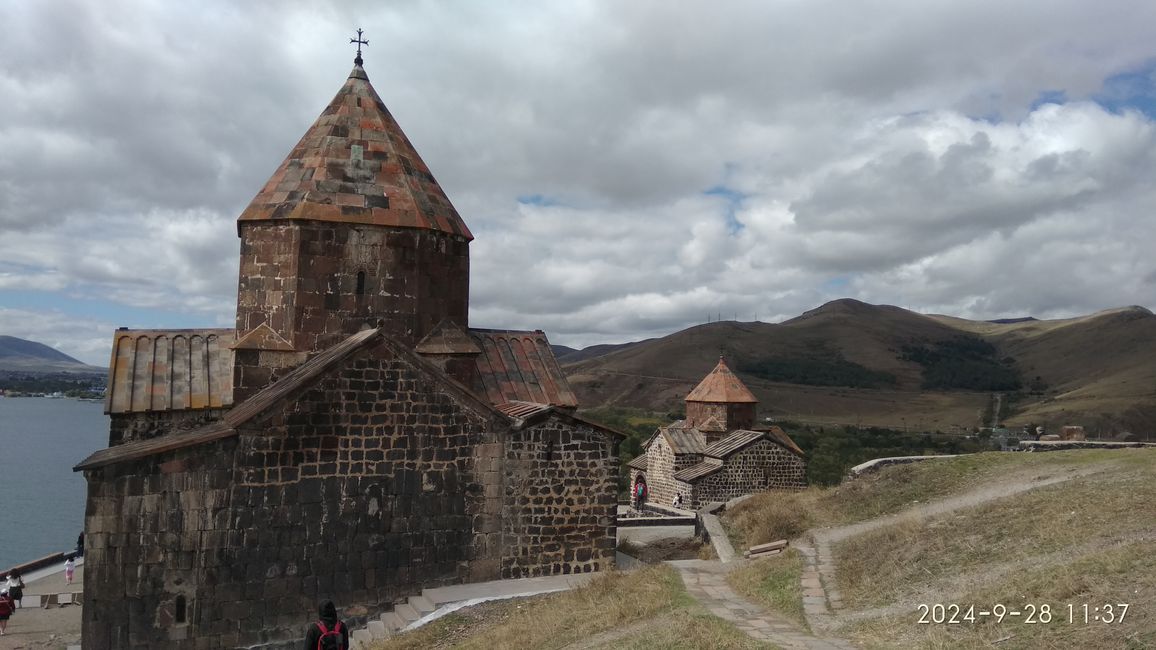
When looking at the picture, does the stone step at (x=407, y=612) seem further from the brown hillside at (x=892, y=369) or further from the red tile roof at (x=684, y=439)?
the brown hillside at (x=892, y=369)

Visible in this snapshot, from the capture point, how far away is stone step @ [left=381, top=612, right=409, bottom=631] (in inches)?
333

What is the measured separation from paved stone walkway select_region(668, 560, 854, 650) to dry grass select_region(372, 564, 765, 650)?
0.21m

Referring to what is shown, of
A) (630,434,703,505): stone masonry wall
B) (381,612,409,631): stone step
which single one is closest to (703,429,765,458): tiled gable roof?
(630,434,703,505): stone masonry wall

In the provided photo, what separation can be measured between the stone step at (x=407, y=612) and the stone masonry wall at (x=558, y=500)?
1.30 meters

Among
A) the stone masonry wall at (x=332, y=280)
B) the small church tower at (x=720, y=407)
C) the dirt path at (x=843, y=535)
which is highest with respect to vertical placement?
the stone masonry wall at (x=332, y=280)

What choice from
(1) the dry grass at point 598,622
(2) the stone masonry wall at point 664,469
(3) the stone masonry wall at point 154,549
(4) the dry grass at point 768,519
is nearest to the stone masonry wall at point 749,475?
(2) the stone masonry wall at point 664,469

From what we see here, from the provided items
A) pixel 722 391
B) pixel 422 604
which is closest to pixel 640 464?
pixel 722 391

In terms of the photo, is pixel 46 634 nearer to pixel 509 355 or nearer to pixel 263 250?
pixel 263 250

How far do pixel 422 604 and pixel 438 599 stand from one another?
21 cm

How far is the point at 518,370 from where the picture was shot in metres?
11.5

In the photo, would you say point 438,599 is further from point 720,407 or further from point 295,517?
point 720,407

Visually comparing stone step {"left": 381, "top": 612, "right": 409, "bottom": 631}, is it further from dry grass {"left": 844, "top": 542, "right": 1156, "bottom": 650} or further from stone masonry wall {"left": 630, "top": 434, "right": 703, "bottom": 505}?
stone masonry wall {"left": 630, "top": 434, "right": 703, "bottom": 505}

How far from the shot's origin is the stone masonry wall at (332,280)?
32.5 ft

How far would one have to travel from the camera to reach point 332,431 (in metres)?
8.70
